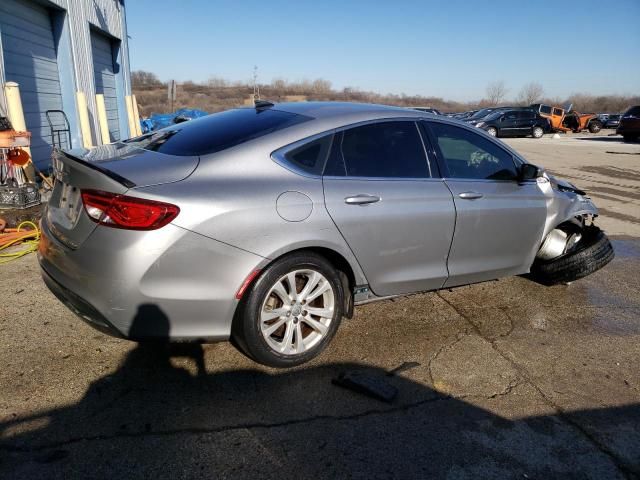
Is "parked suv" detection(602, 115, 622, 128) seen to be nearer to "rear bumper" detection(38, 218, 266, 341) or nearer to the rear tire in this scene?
the rear tire

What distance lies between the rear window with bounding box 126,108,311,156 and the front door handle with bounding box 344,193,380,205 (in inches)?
24.4

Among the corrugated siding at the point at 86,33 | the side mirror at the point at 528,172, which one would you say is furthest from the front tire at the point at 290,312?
the corrugated siding at the point at 86,33

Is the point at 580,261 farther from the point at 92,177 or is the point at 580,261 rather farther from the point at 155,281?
the point at 92,177

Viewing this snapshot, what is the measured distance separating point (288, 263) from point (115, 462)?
1316 millimetres

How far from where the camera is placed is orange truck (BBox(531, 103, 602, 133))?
33.2 metres

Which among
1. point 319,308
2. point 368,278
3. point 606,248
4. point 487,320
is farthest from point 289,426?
point 606,248

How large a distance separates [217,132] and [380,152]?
1.12 metres

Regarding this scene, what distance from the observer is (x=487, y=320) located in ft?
13.0

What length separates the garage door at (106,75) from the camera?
13.3 meters

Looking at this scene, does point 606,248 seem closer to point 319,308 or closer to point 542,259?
point 542,259

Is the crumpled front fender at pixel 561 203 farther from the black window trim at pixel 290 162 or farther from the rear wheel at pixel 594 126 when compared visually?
the rear wheel at pixel 594 126

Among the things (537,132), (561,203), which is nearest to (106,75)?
(561,203)

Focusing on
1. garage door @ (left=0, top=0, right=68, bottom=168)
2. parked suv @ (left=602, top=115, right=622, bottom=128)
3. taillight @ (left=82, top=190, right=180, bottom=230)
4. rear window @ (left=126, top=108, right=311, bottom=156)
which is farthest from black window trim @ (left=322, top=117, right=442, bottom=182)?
parked suv @ (left=602, top=115, right=622, bottom=128)

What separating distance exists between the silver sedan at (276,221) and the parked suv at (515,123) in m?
26.2
